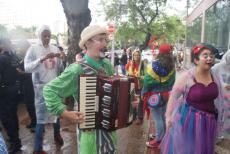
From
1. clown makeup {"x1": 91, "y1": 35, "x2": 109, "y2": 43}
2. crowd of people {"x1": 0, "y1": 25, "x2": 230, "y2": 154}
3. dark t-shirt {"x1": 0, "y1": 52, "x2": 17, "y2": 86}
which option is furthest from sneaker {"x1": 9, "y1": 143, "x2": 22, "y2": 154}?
clown makeup {"x1": 91, "y1": 35, "x2": 109, "y2": 43}

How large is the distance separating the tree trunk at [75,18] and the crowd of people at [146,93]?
7.67ft

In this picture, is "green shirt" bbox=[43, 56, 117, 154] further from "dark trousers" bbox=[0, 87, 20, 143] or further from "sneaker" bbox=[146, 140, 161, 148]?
"sneaker" bbox=[146, 140, 161, 148]

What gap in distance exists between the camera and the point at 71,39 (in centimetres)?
855

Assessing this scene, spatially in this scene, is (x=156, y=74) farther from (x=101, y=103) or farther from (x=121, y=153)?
(x=101, y=103)

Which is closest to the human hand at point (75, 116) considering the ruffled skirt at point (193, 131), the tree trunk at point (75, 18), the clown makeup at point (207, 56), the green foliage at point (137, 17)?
the ruffled skirt at point (193, 131)

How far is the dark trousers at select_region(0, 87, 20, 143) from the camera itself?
4989mm

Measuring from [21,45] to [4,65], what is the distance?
113 inches

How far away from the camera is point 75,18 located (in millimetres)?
8281

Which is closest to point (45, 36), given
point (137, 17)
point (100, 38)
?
point (100, 38)

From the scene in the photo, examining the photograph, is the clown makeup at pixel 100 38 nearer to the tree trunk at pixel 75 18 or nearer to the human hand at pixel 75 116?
the human hand at pixel 75 116

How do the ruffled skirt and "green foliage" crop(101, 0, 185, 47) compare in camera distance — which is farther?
"green foliage" crop(101, 0, 185, 47)

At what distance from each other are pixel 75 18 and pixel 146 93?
142 inches

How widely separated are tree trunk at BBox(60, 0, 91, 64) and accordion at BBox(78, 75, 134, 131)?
18.4 ft

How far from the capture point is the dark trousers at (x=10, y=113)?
499cm
